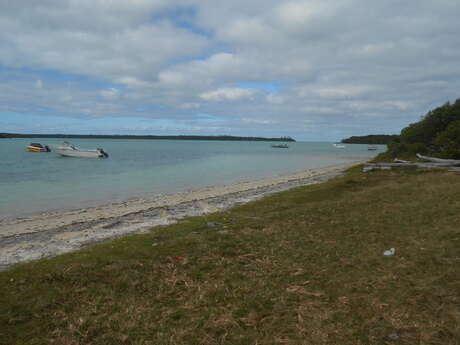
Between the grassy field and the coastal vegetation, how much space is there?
22691 millimetres

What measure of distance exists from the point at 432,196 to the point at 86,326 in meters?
13.5

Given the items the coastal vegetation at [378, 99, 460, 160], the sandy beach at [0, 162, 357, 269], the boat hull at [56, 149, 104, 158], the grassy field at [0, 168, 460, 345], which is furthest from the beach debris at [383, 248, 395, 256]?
the boat hull at [56, 149, 104, 158]

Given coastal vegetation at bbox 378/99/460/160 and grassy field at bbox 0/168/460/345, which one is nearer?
grassy field at bbox 0/168/460/345

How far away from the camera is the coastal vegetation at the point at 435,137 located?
87.9 ft

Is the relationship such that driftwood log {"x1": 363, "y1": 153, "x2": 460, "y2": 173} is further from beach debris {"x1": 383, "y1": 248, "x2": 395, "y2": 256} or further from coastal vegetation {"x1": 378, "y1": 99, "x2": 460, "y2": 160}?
beach debris {"x1": 383, "y1": 248, "x2": 395, "y2": 256}

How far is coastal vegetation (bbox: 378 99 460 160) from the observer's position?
26.8 metres

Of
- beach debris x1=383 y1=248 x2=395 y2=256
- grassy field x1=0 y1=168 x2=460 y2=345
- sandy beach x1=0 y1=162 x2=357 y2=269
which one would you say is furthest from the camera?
sandy beach x1=0 y1=162 x2=357 y2=269

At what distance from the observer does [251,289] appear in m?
5.30

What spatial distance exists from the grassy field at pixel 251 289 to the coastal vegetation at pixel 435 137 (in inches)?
893

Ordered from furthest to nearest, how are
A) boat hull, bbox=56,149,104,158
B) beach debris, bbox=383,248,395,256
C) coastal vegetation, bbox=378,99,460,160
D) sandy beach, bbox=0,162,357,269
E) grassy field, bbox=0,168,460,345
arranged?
boat hull, bbox=56,149,104,158, coastal vegetation, bbox=378,99,460,160, sandy beach, bbox=0,162,357,269, beach debris, bbox=383,248,395,256, grassy field, bbox=0,168,460,345

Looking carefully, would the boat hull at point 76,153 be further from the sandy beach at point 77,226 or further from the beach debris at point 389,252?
the beach debris at point 389,252

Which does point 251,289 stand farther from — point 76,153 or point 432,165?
point 76,153

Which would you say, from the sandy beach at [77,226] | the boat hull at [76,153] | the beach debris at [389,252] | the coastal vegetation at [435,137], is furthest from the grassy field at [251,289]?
the boat hull at [76,153]

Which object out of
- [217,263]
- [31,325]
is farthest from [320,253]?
[31,325]
